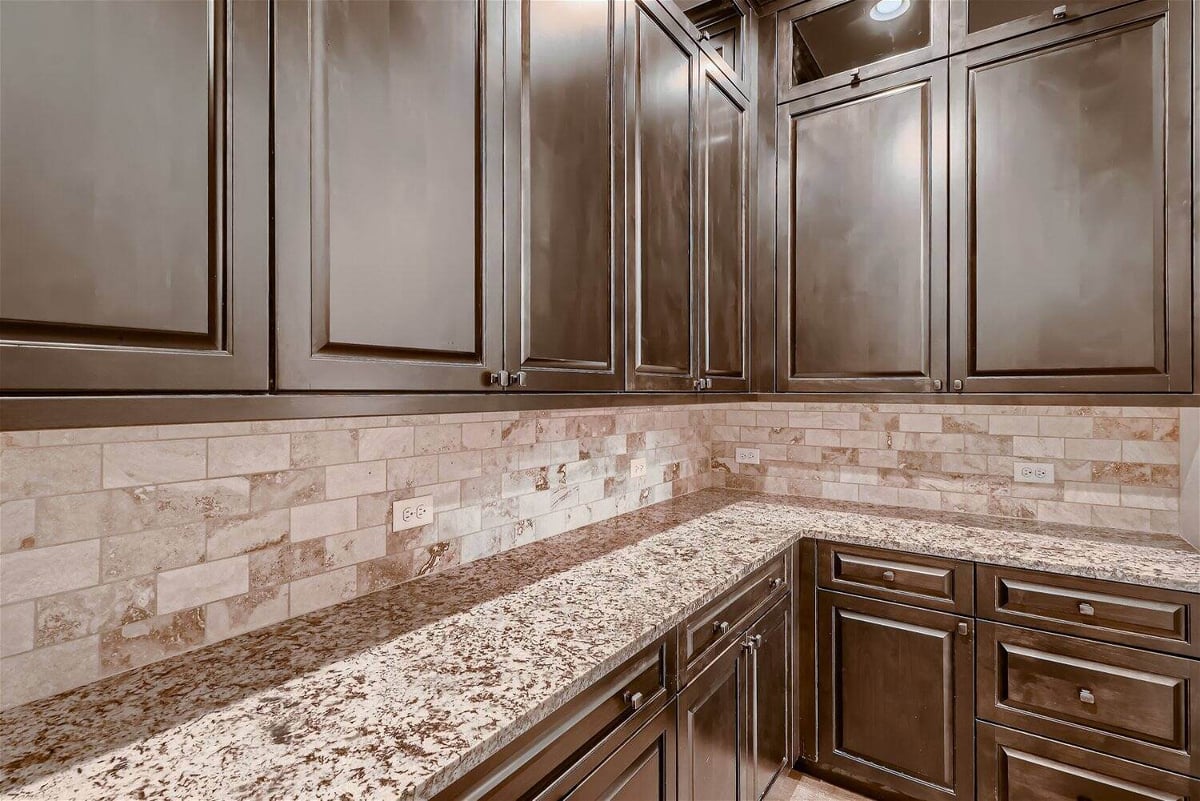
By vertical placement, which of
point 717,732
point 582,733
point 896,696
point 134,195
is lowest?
point 896,696

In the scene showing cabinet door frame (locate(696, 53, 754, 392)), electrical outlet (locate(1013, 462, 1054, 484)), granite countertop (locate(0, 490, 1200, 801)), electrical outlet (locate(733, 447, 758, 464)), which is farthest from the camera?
electrical outlet (locate(733, 447, 758, 464))

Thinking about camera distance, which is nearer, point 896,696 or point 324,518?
point 324,518

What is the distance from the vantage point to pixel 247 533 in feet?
3.87

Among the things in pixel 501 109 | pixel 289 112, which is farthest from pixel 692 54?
pixel 289 112

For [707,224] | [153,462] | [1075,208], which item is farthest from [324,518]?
[1075,208]

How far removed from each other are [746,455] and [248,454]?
7.40 feet

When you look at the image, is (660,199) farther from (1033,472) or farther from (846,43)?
(1033,472)

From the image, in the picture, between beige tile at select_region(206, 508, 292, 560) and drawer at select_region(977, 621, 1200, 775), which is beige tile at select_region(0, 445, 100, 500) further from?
drawer at select_region(977, 621, 1200, 775)

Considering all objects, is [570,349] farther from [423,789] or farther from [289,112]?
[423,789]

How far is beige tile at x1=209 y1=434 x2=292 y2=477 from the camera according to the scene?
114 centimetres

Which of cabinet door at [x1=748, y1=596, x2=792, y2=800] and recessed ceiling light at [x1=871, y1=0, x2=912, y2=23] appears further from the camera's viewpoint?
recessed ceiling light at [x1=871, y1=0, x2=912, y2=23]

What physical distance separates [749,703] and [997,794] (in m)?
0.87

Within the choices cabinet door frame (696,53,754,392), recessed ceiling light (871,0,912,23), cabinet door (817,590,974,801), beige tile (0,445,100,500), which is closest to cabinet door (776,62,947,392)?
cabinet door frame (696,53,754,392)

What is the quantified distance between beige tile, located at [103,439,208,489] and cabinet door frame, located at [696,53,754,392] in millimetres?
1434
